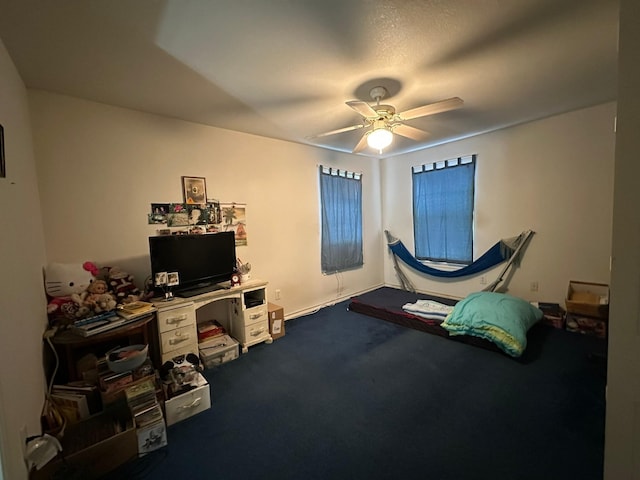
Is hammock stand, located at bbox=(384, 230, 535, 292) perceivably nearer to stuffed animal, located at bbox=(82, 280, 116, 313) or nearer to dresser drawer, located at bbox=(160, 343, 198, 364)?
dresser drawer, located at bbox=(160, 343, 198, 364)

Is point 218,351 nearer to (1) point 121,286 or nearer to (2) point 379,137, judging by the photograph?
(1) point 121,286

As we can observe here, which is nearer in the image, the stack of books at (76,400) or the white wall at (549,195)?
the stack of books at (76,400)

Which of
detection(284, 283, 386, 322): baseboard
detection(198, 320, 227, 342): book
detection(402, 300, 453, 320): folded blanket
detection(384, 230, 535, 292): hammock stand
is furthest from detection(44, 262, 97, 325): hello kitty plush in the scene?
detection(384, 230, 535, 292): hammock stand

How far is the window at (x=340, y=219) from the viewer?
3.86 m

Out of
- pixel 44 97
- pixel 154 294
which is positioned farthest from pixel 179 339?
pixel 44 97

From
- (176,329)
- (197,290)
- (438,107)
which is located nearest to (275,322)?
(197,290)

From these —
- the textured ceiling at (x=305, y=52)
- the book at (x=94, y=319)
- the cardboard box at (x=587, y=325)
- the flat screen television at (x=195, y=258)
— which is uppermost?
the textured ceiling at (x=305, y=52)

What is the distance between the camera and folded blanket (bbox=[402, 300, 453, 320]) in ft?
10.1

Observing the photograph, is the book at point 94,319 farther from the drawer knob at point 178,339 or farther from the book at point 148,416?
the book at point 148,416

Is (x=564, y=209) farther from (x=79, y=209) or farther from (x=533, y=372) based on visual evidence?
(x=79, y=209)

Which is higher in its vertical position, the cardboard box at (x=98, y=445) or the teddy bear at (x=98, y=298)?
the teddy bear at (x=98, y=298)

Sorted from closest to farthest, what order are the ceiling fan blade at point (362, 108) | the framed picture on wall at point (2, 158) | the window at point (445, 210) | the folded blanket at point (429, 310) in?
the framed picture on wall at point (2, 158) → the ceiling fan blade at point (362, 108) → the folded blanket at point (429, 310) → the window at point (445, 210)

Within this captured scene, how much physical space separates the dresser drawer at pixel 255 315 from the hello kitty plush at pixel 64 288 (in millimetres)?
1255

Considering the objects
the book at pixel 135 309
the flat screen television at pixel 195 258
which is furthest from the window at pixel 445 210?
the book at pixel 135 309
